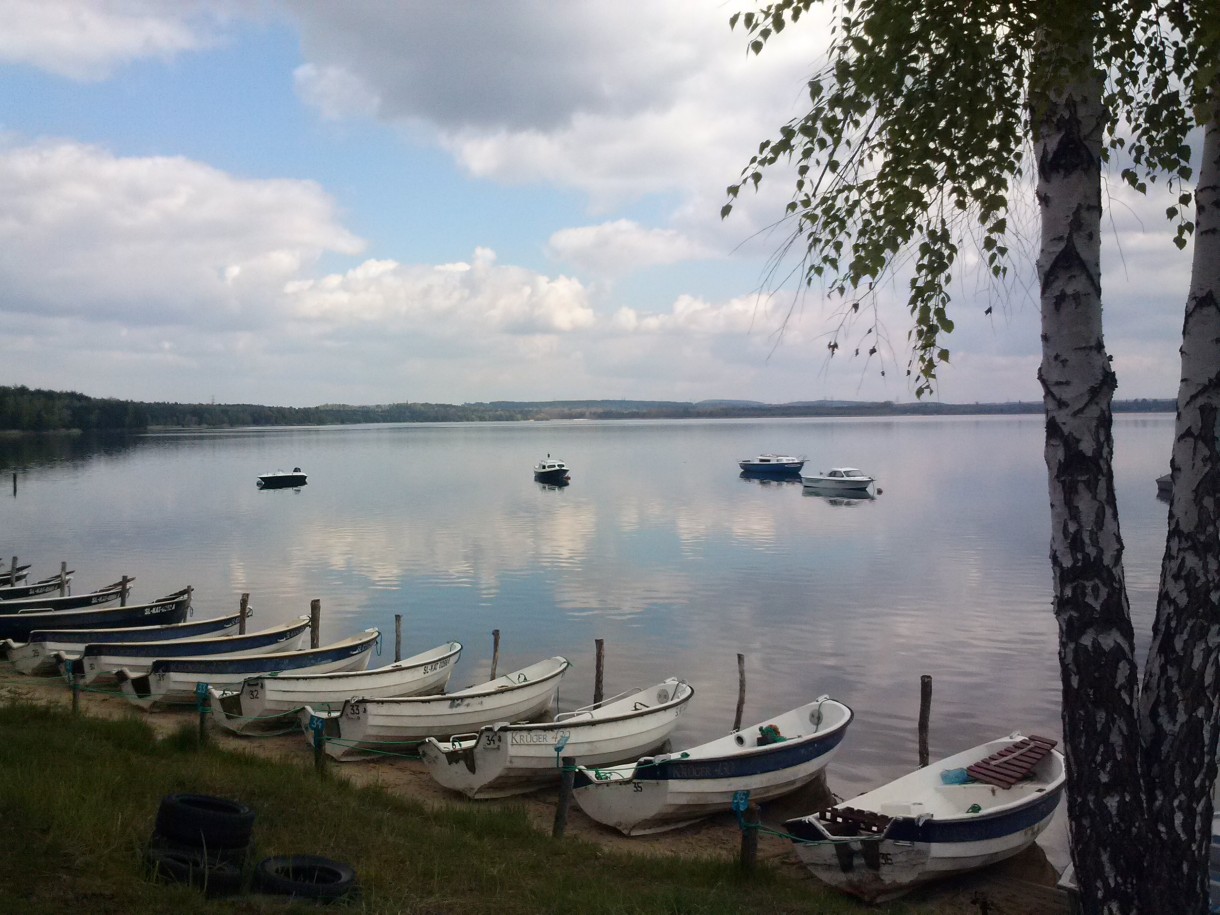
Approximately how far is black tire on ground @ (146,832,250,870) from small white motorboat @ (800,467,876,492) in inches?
2897

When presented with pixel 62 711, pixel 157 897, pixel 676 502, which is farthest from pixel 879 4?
pixel 676 502

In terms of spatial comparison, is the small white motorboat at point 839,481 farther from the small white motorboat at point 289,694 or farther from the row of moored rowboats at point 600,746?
the small white motorboat at point 289,694

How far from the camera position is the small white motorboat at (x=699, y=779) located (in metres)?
13.7

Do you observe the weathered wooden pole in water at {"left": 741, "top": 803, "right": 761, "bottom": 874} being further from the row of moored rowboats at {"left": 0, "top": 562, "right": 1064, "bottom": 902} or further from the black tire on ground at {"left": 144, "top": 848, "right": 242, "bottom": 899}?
the black tire on ground at {"left": 144, "top": 848, "right": 242, "bottom": 899}

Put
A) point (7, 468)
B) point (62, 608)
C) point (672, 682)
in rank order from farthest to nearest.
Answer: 1. point (7, 468)
2. point (62, 608)
3. point (672, 682)

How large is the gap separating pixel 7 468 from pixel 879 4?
116775 millimetres

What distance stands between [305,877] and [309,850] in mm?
999

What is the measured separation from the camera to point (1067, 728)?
551 centimetres

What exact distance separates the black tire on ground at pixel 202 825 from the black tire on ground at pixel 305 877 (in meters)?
0.32

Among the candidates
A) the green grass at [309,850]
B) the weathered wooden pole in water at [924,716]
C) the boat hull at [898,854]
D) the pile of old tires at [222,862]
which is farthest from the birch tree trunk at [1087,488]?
the weathered wooden pole in water at [924,716]

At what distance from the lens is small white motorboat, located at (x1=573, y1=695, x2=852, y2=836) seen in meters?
13.7

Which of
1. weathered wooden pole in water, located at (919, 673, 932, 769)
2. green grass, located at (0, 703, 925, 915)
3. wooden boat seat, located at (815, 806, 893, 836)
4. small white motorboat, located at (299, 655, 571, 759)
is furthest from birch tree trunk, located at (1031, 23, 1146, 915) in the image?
small white motorboat, located at (299, 655, 571, 759)

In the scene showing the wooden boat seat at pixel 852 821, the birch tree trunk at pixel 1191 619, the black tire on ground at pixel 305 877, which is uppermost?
the birch tree trunk at pixel 1191 619

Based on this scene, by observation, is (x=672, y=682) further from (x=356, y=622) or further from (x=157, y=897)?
(x=356, y=622)
